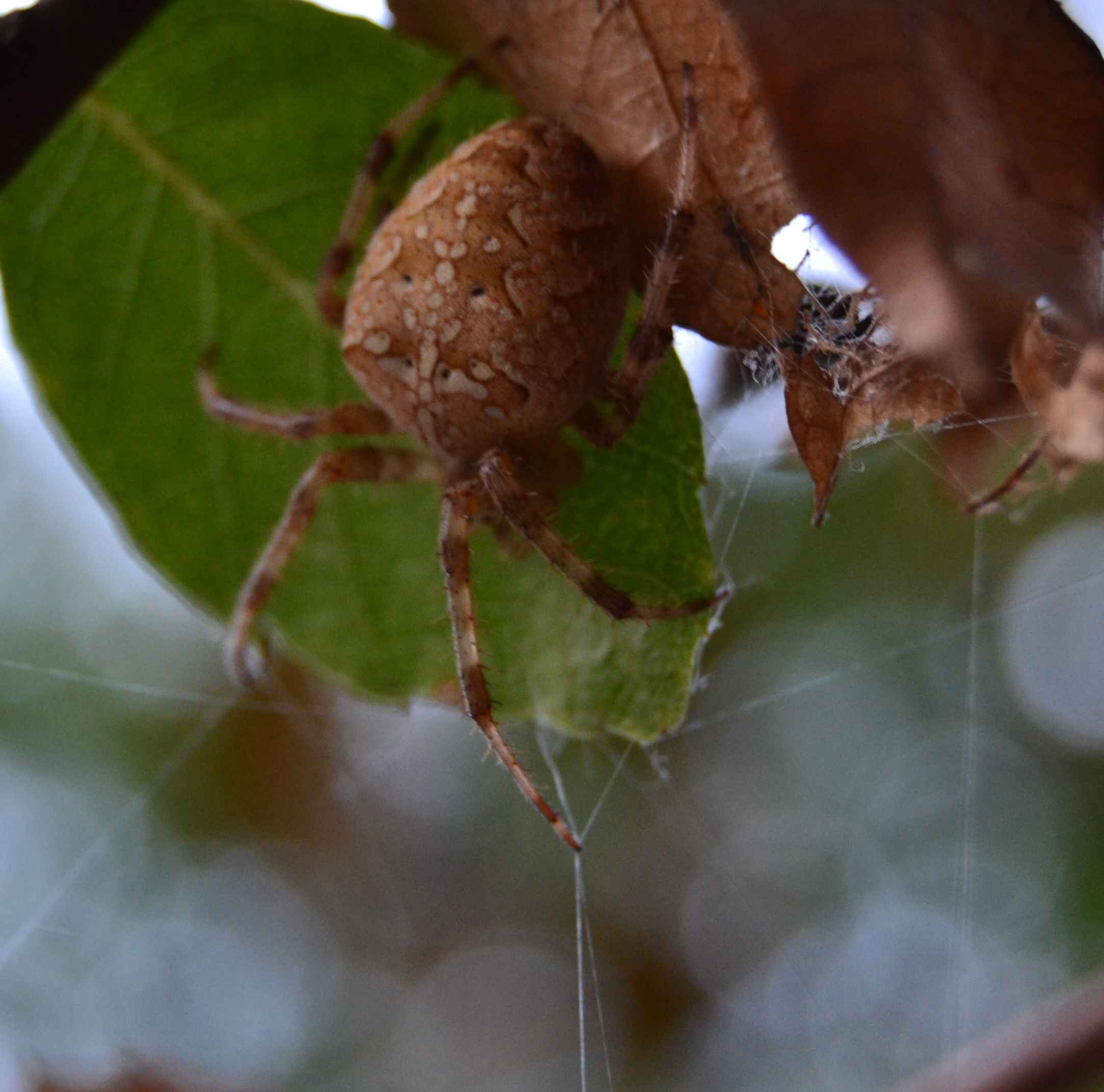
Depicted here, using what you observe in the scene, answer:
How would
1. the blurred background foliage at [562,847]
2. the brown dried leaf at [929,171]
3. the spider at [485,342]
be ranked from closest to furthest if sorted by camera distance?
the brown dried leaf at [929,171]
the spider at [485,342]
the blurred background foliage at [562,847]

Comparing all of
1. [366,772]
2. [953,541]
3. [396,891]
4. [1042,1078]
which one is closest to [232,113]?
[1042,1078]

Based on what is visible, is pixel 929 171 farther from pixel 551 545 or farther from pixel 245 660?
pixel 245 660

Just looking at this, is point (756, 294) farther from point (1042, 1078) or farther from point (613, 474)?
point (1042, 1078)

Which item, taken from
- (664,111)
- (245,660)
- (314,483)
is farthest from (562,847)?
(664,111)

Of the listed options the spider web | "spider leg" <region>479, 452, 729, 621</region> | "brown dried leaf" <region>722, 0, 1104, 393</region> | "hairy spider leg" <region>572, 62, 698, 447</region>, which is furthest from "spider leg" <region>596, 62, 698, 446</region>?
the spider web

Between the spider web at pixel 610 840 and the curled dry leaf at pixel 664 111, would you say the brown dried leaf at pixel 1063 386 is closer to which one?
the curled dry leaf at pixel 664 111

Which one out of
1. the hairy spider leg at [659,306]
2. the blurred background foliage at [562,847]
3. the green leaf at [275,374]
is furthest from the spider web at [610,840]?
the hairy spider leg at [659,306]

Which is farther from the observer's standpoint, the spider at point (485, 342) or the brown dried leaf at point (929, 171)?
the spider at point (485, 342)

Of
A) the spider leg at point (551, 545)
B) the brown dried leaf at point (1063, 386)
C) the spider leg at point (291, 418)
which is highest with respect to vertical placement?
the brown dried leaf at point (1063, 386)
